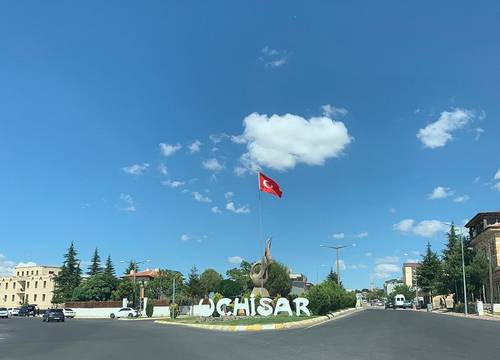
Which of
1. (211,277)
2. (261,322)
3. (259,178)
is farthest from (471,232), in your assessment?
(261,322)

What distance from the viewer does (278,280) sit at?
95.4m

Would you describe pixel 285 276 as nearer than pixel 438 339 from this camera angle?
No

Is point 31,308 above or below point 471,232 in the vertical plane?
below

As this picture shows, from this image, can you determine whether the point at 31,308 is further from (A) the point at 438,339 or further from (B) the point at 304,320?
(A) the point at 438,339

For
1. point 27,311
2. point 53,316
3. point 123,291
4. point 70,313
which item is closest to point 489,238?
point 123,291

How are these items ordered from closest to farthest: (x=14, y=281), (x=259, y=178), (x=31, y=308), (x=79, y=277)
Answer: (x=259, y=178) < (x=31, y=308) < (x=79, y=277) < (x=14, y=281)

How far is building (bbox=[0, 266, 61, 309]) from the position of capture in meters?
140

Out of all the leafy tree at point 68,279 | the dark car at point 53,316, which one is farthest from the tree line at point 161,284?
the dark car at point 53,316

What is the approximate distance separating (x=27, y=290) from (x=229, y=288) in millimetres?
66337

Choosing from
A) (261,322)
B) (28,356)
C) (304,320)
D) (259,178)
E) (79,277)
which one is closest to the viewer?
(28,356)

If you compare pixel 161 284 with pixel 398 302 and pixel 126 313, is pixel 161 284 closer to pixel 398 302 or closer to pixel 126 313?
pixel 126 313

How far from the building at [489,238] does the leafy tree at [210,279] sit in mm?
52801

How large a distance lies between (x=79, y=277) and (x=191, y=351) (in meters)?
108

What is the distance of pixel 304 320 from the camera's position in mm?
36250
